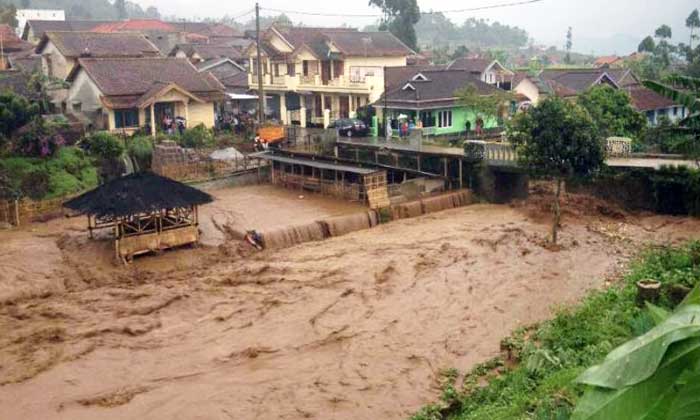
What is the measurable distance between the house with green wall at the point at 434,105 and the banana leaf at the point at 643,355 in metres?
35.5

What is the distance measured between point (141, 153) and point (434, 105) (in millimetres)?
15226

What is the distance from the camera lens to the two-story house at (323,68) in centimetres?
4356

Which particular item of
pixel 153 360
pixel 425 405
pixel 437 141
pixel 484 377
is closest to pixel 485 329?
pixel 484 377

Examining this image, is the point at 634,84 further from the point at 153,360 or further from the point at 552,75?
the point at 153,360

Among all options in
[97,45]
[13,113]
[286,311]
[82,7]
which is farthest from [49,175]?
[82,7]

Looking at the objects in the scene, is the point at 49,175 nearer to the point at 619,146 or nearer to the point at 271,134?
the point at 271,134

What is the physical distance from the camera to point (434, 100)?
37438 mm

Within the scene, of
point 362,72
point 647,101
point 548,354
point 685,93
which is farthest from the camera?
point 362,72

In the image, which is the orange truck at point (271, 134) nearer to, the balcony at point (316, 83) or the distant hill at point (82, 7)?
the balcony at point (316, 83)

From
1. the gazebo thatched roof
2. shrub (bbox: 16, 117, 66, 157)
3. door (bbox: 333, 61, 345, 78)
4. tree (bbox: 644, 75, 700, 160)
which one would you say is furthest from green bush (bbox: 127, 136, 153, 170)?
tree (bbox: 644, 75, 700, 160)

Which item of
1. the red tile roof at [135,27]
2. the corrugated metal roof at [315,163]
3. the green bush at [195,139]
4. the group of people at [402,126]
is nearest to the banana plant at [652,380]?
the corrugated metal roof at [315,163]

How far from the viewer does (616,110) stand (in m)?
31.2

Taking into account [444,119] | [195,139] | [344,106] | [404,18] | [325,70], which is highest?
[404,18]

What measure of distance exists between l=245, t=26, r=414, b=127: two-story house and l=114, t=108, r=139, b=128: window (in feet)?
36.3
